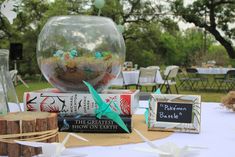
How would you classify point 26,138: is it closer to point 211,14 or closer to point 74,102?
point 74,102

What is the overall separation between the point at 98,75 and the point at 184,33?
18526 mm

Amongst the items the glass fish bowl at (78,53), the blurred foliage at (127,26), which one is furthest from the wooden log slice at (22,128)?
the blurred foliage at (127,26)

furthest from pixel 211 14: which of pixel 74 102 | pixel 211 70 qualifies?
pixel 74 102

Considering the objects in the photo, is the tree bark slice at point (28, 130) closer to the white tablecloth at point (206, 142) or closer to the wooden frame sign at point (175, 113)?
the white tablecloth at point (206, 142)

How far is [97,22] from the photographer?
35.0 inches

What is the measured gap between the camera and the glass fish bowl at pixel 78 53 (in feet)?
2.78

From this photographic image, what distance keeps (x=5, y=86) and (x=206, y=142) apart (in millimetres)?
374

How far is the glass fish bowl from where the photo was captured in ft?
2.78

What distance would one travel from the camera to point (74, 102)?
774mm

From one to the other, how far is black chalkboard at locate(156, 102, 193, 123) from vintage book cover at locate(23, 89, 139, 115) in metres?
0.06

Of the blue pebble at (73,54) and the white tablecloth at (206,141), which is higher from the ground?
the blue pebble at (73,54)

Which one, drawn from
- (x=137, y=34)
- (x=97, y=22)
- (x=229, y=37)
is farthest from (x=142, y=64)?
(x=97, y=22)

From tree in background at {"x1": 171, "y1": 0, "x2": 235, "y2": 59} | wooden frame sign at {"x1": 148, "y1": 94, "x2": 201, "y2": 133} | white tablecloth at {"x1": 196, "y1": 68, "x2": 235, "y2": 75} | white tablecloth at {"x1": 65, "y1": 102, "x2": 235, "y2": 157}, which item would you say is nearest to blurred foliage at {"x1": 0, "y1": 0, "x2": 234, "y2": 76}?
tree in background at {"x1": 171, "y1": 0, "x2": 235, "y2": 59}

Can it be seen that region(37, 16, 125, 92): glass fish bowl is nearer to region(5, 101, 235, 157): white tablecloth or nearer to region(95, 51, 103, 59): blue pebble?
region(95, 51, 103, 59): blue pebble
